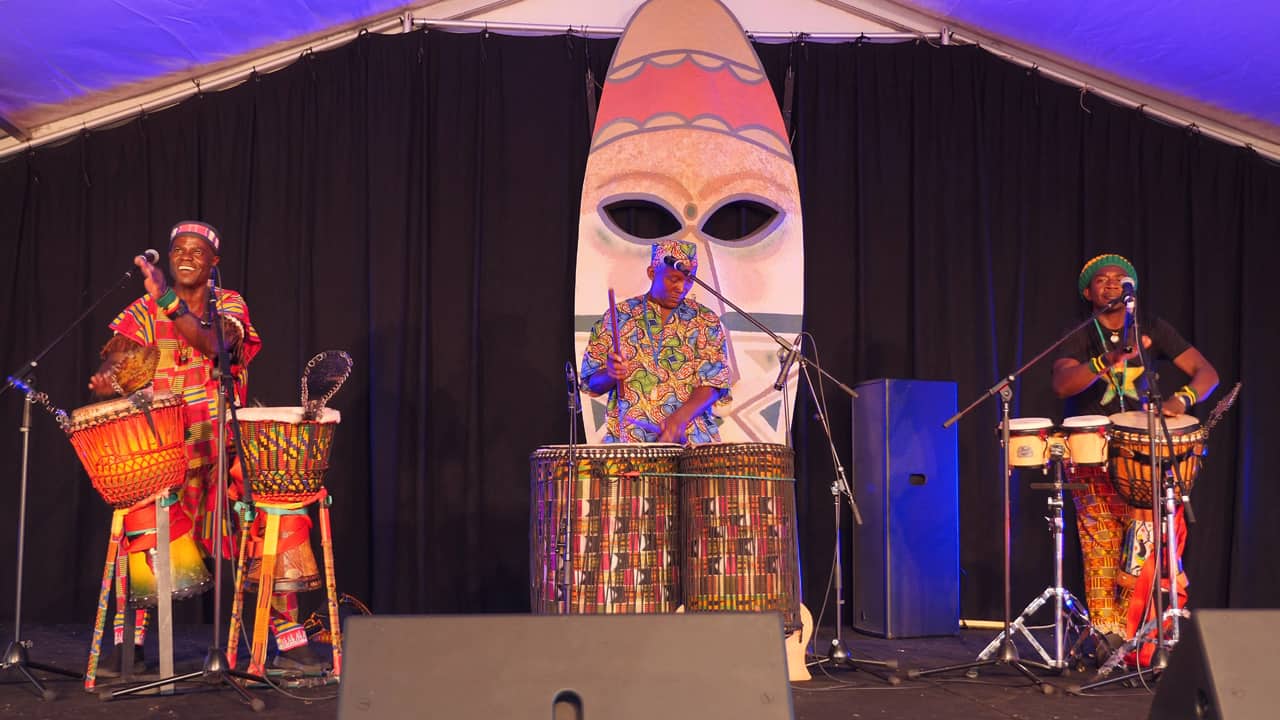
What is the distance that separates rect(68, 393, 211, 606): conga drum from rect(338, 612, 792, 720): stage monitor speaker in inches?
103

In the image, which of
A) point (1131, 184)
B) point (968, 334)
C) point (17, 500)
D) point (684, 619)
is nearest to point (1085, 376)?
point (968, 334)

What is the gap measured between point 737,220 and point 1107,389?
2.37 meters

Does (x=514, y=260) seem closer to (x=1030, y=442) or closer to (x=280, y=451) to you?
(x=280, y=451)

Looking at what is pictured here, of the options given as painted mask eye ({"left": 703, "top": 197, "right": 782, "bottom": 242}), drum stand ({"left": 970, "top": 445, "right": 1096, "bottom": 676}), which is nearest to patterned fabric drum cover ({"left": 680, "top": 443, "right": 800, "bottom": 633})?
drum stand ({"left": 970, "top": 445, "right": 1096, "bottom": 676})

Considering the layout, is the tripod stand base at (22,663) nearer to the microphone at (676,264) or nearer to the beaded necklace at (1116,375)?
the microphone at (676,264)

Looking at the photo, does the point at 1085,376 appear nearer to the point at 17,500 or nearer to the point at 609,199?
the point at 609,199

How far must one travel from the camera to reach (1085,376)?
492cm

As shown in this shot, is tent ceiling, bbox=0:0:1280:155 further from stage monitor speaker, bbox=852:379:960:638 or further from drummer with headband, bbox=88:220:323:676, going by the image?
stage monitor speaker, bbox=852:379:960:638

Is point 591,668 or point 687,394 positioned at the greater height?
point 687,394

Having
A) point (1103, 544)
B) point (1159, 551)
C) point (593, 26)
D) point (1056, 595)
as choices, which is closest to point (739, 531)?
point (1056, 595)

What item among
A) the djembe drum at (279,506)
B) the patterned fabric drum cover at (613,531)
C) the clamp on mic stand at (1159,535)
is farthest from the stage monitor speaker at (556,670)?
the clamp on mic stand at (1159,535)

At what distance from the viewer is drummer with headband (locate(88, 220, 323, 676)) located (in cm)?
443

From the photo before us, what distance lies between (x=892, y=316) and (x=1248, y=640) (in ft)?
15.3

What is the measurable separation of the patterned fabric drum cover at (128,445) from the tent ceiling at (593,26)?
2312 millimetres
